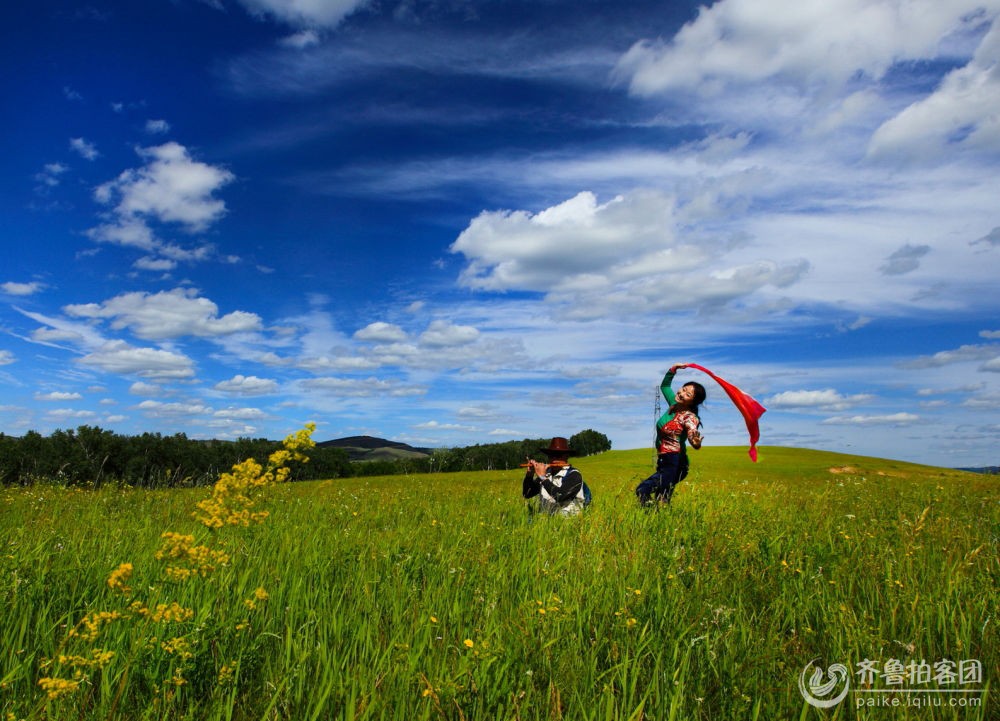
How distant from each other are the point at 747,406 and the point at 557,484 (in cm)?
375

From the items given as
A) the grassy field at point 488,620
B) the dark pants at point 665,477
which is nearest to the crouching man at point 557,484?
the dark pants at point 665,477

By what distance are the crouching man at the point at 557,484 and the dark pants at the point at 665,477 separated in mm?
1065

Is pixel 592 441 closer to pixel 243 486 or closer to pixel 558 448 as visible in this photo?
pixel 558 448

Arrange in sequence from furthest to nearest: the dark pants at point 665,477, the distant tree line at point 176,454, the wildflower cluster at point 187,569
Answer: the distant tree line at point 176,454, the dark pants at point 665,477, the wildflower cluster at point 187,569

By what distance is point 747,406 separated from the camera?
1020 centimetres

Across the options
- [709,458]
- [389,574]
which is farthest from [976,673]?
[709,458]

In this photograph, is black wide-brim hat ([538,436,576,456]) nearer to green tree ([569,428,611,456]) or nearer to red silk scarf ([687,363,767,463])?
red silk scarf ([687,363,767,463])

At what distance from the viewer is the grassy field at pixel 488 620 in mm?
2996

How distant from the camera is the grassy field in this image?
3.00 metres

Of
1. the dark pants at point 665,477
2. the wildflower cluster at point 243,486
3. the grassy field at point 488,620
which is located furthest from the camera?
the dark pants at point 665,477

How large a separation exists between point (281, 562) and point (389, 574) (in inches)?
45.0

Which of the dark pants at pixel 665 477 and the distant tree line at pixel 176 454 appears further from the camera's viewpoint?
the distant tree line at pixel 176 454

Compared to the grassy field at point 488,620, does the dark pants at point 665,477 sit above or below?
above

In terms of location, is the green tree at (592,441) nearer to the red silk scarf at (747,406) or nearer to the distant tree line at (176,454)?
the distant tree line at (176,454)
